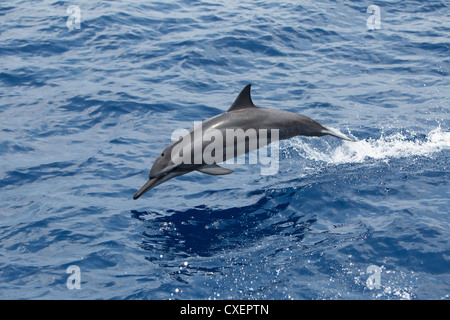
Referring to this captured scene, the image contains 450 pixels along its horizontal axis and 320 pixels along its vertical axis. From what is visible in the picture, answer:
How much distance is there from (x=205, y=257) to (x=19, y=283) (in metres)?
2.71

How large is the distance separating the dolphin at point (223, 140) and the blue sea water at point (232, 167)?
0.85 metres

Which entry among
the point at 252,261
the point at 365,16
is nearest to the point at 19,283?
the point at 252,261

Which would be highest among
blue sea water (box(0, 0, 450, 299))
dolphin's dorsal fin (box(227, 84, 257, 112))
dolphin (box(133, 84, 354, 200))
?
dolphin's dorsal fin (box(227, 84, 257, 112))

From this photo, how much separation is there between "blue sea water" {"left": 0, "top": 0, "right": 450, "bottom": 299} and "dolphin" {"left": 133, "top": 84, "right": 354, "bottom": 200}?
851 millimetres

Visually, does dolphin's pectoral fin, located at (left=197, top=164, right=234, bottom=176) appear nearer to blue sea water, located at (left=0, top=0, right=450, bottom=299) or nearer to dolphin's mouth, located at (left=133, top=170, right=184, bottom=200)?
dolphin's mouth, located at (left=133, top=170, right=184, bottom=200)

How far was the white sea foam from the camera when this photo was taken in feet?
41.0

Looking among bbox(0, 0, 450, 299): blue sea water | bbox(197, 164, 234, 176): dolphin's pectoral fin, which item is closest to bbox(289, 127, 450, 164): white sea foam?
bbox(0, 0, 450, 299): blue sea water

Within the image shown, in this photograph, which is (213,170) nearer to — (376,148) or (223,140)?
(223,140)

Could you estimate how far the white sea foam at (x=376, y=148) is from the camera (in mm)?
12492

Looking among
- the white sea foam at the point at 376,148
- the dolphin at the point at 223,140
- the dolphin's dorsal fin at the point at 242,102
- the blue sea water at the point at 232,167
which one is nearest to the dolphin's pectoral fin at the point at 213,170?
the dolphin at the point at 223,140

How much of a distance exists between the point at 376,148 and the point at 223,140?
418 cm

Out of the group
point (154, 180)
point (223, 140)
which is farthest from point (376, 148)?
point (154, 180)

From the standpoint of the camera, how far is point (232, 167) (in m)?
12.5

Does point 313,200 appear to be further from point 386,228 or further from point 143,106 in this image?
point 143,106
